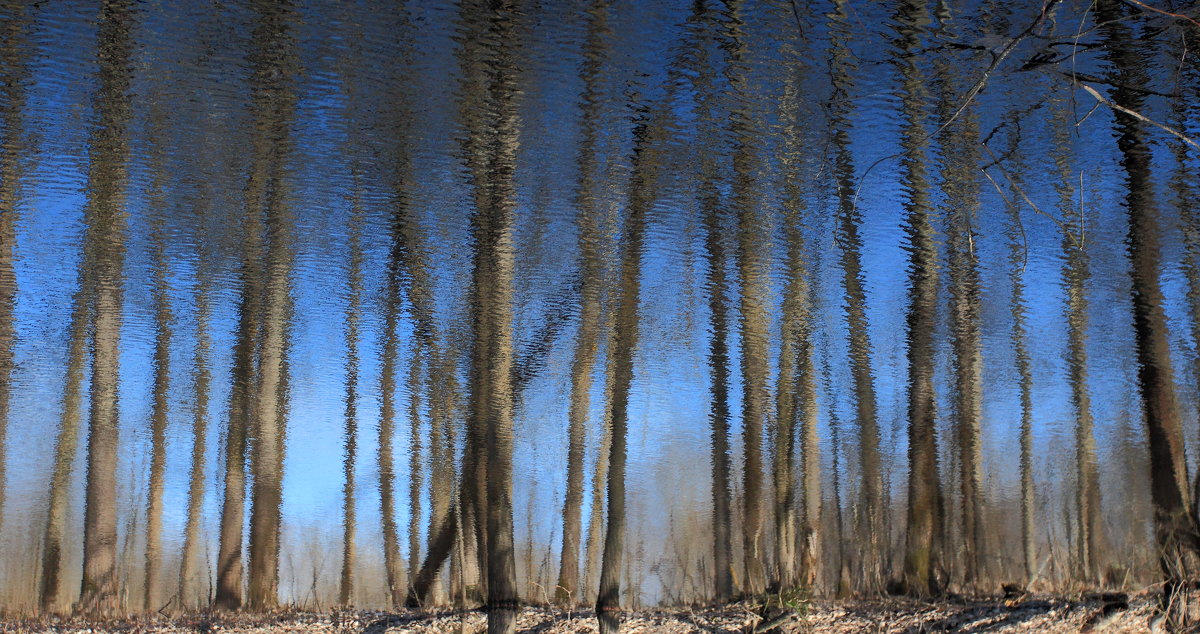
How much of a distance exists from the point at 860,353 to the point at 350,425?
1.66 m

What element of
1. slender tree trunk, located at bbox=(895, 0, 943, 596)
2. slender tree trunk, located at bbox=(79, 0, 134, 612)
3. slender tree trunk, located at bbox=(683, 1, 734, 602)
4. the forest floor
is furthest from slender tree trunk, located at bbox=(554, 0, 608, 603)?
slender tree trunk, located at bbox=(79, 0, 134, 612)

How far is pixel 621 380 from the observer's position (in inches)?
94.5

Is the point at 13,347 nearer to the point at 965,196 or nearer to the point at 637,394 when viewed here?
the point at 637,394

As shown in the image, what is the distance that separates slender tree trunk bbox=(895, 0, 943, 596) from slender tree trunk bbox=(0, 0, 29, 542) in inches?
87.7

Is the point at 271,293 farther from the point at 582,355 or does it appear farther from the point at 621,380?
the point at 621,380

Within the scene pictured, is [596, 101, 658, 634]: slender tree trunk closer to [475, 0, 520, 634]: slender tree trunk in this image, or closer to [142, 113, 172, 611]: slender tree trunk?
[475, 0, 520, 634]: slender tree trunk

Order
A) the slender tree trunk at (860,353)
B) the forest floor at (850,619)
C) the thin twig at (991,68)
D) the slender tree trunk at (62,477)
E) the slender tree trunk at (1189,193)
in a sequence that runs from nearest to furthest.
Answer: the thin twig at (991,68), the slender tree trunk at (1189,193), the slender tree trunk at (860,353), the forest floor at (850,619), the slender tree trunk at (62,477)

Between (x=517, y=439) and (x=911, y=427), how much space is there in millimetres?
1260

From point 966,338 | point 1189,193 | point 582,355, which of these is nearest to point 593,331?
point 582,355

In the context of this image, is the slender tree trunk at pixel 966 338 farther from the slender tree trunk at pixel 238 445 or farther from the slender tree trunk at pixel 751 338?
the slender tree trunk at pixel 238 445

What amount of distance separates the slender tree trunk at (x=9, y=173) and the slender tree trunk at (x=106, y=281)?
168 mm

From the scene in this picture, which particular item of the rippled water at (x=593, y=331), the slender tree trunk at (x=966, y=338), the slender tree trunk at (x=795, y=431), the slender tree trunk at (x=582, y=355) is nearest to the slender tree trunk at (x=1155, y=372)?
the rippled water at (x=593, y=331)

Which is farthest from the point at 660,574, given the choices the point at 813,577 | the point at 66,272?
the point at 66,272

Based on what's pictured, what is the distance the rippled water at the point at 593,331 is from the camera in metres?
1.95
